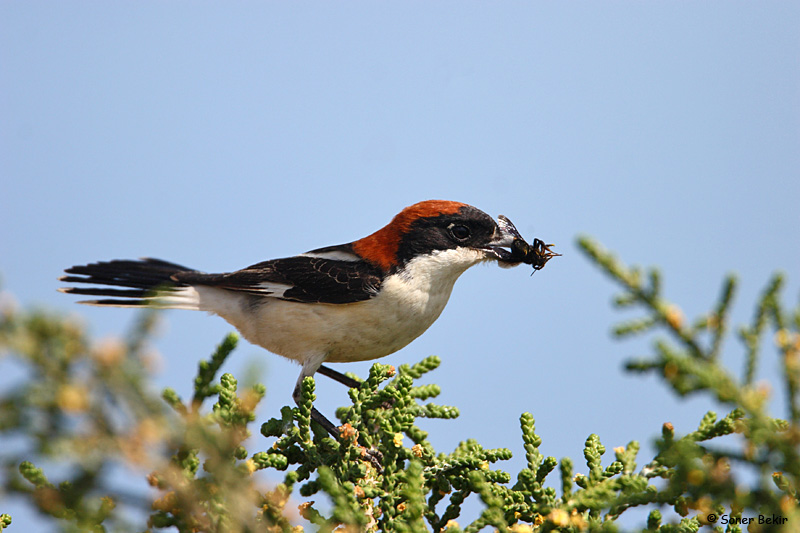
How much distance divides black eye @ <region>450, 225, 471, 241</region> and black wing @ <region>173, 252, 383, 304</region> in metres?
0.70

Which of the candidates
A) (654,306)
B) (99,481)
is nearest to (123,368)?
(99,481)

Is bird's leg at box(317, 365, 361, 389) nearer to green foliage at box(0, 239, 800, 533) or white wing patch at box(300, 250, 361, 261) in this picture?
white wing patch at box(300, 250, 361, 261)

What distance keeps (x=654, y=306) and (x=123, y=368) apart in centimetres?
152

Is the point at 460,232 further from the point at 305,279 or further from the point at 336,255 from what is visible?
the point at 305,279

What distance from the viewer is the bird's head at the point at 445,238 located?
17.3ft

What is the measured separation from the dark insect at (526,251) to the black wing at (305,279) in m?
1.13

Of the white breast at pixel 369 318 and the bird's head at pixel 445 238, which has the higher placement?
the bird's head at pixel 445 238

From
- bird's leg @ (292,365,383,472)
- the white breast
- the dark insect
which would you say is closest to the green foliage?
bird's leg @ (292,365,383,472)

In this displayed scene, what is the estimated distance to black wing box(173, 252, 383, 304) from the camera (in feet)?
16.6

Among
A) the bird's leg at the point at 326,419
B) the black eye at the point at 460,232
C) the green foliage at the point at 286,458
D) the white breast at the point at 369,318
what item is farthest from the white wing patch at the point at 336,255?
the green foliage at the point at 286,458

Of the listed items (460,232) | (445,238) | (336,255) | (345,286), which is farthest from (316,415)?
(460,232)

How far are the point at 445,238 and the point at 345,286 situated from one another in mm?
895

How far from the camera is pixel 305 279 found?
5.32 m

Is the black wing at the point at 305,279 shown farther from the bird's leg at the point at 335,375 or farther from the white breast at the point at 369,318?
the bird's leg at the point at 335,375
